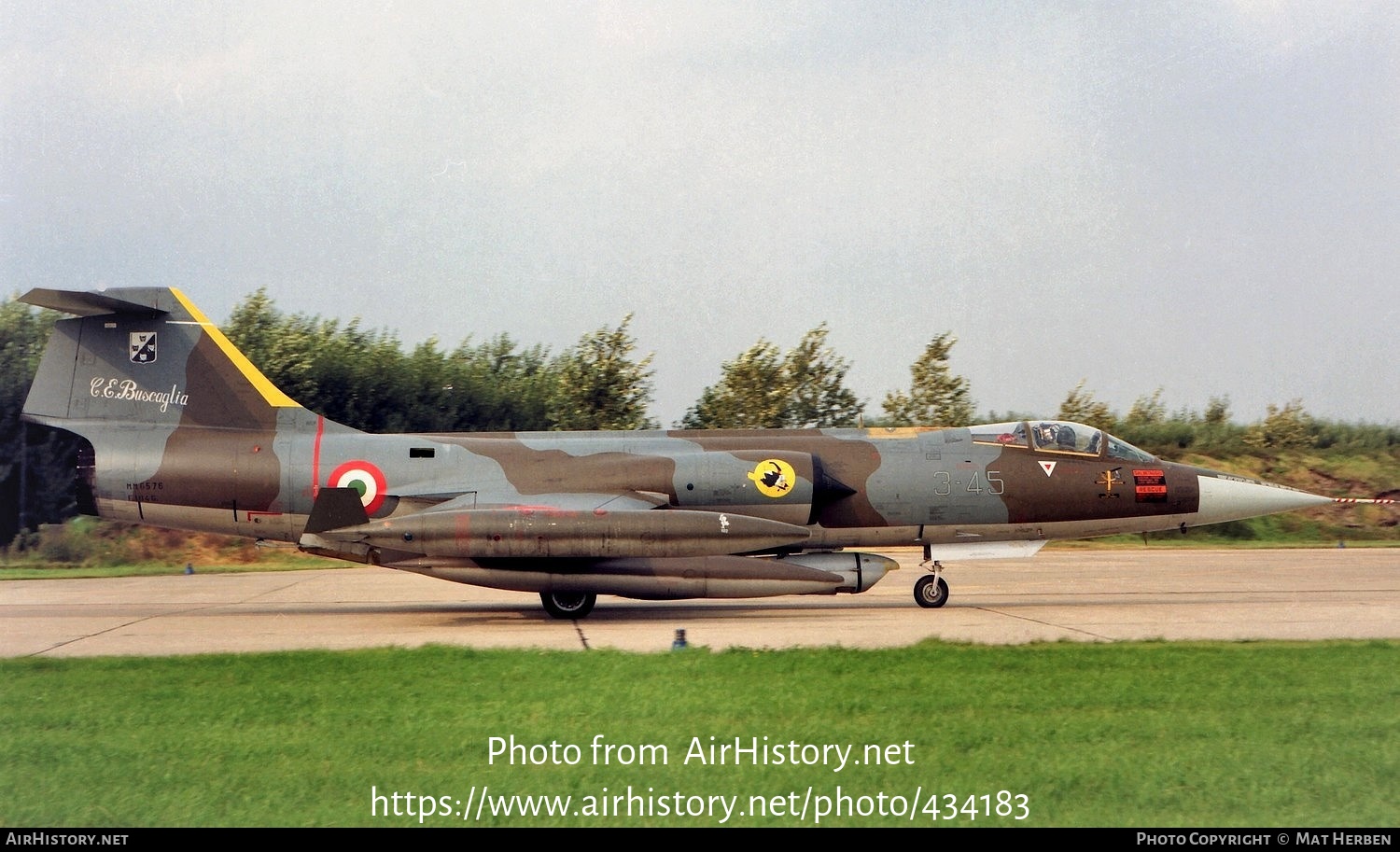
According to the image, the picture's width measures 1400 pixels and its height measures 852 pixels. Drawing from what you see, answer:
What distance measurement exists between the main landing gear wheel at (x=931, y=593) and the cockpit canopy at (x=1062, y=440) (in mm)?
1981

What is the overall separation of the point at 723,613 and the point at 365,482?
490 centimetres

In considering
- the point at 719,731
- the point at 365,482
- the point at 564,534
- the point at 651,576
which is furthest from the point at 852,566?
the point at 719,731

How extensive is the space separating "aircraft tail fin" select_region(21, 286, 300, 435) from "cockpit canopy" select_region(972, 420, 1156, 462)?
30.9ft

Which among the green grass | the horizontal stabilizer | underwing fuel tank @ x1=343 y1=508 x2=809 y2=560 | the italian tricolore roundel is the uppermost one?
the horizontal stabilizer

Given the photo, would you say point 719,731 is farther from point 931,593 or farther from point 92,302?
point 92,302

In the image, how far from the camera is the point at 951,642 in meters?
11.0

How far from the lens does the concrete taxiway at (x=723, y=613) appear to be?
1201cm

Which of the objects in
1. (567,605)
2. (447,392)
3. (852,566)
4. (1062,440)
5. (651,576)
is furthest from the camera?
(447,392)

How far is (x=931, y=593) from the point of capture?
15125 millimetres

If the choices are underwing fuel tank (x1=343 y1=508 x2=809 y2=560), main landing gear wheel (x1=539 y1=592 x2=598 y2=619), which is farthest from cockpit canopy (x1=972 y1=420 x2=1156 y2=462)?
main landing gear wheel (x1=539 y1=592 x2=598 y2=619)

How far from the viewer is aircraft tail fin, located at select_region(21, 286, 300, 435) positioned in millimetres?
15031

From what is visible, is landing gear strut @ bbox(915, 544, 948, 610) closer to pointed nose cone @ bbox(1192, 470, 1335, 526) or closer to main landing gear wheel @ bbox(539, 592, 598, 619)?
pointed nose cone @ bbox(1192, 470, 1335, 526)
